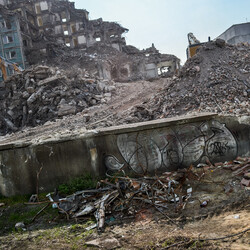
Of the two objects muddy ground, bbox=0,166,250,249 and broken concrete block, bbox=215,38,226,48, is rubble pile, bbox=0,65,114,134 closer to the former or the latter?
broken concrete block, bbox=215,38,226,48

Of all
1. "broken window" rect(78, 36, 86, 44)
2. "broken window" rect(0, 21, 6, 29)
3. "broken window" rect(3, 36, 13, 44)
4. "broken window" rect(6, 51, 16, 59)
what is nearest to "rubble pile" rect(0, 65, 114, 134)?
"broken window" rect(6, 51, 16, 59)

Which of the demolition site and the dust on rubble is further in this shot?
the dust on rubble

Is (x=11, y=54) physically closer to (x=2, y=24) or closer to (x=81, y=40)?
(x=2, y=24)

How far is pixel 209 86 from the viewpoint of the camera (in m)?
12.0

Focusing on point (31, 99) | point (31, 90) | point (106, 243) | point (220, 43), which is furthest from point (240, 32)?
point (106, 243)

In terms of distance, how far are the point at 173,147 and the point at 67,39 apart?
47.7 m

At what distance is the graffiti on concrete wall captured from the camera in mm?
5918

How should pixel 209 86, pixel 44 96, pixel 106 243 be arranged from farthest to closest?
pixel 44 96, pixel 209 86, pixel 106 243

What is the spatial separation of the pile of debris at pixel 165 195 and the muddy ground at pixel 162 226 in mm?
21

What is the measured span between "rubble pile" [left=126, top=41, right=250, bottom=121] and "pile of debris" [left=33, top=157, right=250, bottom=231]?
17.5 ft

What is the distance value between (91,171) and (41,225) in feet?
5.65

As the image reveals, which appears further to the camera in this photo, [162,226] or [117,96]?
[117,96]

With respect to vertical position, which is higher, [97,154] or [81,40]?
[81,40]

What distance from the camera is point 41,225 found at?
471cm
